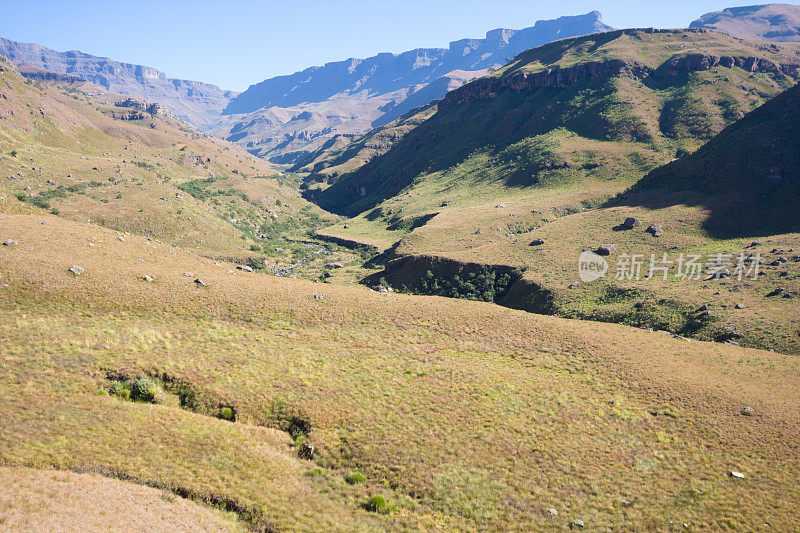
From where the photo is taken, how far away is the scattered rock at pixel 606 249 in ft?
238

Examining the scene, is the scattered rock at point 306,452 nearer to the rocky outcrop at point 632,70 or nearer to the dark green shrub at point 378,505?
the dark green shrub at point 378,505

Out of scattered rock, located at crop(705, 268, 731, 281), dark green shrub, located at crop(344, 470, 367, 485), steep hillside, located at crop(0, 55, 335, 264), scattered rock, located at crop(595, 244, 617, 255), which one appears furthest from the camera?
steep hillside, located at crop(0, 55, 335, 264)

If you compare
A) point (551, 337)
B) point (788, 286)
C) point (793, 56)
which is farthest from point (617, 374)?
point (793, 56)

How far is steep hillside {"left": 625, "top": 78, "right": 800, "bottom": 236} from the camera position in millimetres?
77000

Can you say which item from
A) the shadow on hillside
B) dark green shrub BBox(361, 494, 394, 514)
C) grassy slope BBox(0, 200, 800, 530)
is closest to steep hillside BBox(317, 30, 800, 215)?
the shadow on hillside

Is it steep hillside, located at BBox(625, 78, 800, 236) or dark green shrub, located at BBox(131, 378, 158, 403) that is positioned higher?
steep hillside, located at BBox(625, 78, 800, 236)

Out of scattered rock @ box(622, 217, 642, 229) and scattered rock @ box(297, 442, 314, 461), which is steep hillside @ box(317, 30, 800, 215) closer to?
scattered rock @ box(622, 217, 642, 229)

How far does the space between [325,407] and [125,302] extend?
79.0 feet

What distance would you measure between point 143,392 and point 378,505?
730 inches

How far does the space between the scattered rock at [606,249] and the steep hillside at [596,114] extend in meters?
48.2

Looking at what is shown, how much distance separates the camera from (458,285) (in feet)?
247

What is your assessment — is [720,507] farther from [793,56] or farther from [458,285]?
[793,56]

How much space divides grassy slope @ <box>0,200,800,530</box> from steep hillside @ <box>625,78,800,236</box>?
52.1 meters

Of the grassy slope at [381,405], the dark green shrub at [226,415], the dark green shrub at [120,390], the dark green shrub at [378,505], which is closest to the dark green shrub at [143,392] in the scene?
the dark green shrub at [120,390]
